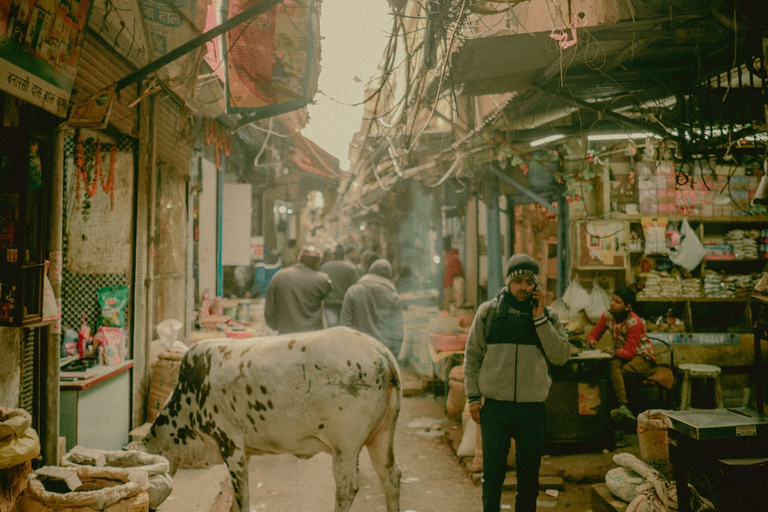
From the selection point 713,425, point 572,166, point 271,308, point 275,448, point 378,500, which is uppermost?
point 572,166

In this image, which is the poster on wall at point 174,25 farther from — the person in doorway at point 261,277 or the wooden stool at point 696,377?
the person in doorway at point 261,277

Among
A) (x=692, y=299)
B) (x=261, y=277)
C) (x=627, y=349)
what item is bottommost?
(x=627, y=349)

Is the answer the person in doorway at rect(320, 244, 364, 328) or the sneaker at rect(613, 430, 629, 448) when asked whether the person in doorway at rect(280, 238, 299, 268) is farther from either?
the sneaker at rect(613, 430, 629, 448)

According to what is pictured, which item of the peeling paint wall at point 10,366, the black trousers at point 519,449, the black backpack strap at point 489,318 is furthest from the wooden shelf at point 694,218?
the peeling paint wall at point 10,366

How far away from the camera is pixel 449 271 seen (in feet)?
47.1

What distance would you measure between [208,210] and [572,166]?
24.1ft

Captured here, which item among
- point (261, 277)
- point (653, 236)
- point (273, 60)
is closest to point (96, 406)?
point (273, 60)

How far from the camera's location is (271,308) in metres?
7.38

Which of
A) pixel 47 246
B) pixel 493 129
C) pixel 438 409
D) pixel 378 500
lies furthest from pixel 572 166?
pixel 47 246

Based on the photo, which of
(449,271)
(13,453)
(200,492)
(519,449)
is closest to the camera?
(13,453)

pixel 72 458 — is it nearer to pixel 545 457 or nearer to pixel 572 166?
pixel 545 457

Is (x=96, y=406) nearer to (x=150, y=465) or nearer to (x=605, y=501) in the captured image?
(x=150, y=465)

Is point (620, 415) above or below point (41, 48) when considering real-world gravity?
below

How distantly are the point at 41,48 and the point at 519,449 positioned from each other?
15.4 feet
